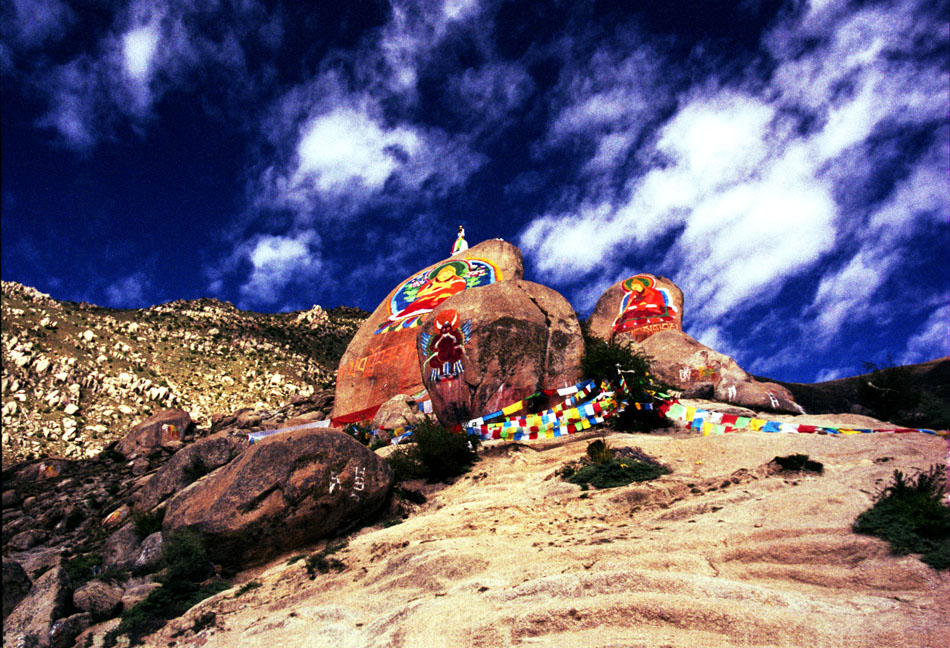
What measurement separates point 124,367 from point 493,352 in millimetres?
31031

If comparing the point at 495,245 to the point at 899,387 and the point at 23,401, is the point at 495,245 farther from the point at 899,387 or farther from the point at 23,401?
the point at 23,401

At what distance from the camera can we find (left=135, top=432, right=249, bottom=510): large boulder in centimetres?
1173

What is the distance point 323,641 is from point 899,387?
19.1 m

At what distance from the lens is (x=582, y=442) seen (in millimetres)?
10711

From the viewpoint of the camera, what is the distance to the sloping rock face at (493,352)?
12.2m

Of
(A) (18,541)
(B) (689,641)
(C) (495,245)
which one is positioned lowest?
(B) (689,641)

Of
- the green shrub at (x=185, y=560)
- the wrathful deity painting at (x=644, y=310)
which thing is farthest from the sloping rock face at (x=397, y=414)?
the wrathful deity painting at (x=644, y=310)

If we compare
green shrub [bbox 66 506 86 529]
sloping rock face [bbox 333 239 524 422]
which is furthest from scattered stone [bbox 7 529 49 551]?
sloping rock face [bbox 333 239 524 422]

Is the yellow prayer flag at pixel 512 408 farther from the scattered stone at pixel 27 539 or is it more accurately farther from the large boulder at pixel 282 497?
the scattered stone at pixel 27 539

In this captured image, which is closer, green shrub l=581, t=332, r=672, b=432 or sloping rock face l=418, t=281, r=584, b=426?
green shrub l=581, t=332, r=672, b=432

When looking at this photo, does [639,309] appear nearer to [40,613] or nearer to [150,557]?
[150,557]

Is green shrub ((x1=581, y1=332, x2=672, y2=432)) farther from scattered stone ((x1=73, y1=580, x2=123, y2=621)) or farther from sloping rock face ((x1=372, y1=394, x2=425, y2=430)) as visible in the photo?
scattered stone ((x1=73, y1=580, x2=123, y2=621))

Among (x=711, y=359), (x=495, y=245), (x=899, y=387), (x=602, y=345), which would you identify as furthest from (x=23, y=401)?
(x=899, y=387)

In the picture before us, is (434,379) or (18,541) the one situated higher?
(434,379)
